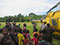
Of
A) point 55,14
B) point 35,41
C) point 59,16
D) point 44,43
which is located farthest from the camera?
point 55,14

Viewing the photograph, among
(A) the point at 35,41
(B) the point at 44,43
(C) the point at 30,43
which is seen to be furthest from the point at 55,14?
(B) the point at 44,43

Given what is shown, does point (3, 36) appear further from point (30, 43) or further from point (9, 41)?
point (30, 43)

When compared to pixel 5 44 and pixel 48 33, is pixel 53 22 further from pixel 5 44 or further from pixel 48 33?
pixel 5 44

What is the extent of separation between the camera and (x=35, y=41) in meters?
4.07

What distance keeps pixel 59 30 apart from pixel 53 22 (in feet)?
2.05

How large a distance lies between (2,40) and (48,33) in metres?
2.65

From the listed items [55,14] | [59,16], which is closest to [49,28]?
[59,16]

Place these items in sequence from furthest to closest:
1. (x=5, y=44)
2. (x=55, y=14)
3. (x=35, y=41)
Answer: (x=55, y=14), (x=35, y=41), (x=5, y=44)

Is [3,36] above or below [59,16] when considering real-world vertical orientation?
below

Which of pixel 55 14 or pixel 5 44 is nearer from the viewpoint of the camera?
pixel 5 44

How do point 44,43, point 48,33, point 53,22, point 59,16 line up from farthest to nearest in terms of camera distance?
point 59,16, point 53,22, point 48,33, point 44,43

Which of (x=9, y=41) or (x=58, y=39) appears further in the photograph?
(x=58, y=39)

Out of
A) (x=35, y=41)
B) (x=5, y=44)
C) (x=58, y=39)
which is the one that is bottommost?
(x=58, y=39)

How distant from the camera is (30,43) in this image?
3.57 m
